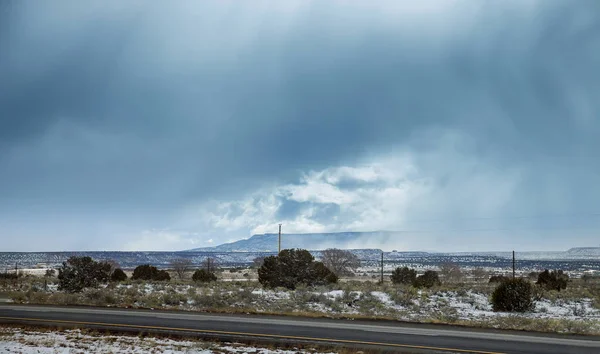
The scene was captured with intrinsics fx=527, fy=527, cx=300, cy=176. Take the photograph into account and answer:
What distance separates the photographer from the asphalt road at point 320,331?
17.6 meters

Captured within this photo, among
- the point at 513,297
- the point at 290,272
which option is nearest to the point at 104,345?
the point at 513,297

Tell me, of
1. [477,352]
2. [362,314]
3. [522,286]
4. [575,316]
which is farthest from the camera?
[522,286]

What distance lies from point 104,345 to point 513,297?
24.2 meters

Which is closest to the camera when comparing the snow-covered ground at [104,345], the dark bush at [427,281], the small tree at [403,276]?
the snow-covered ground at [104,345]

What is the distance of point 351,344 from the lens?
17.6 m

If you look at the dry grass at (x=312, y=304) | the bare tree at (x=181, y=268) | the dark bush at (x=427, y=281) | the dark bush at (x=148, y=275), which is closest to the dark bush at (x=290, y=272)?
the dry grass at (x=312, y=304)

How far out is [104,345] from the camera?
17.8 meters

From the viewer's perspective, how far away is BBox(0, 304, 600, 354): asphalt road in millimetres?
17562

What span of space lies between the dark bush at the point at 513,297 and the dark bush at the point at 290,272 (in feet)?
54.9

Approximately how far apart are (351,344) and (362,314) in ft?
34.3

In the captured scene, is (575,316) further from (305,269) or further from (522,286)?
(305,269)

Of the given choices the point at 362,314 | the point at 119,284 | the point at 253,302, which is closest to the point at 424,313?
the point at 362,314

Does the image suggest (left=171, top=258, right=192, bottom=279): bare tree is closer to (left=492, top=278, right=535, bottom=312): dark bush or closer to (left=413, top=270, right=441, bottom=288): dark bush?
(left=413, top=270, right=441, bottom=288): dark bush

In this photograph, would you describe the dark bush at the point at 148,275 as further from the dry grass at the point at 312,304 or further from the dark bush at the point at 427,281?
the dark bush at the point at 427,281
